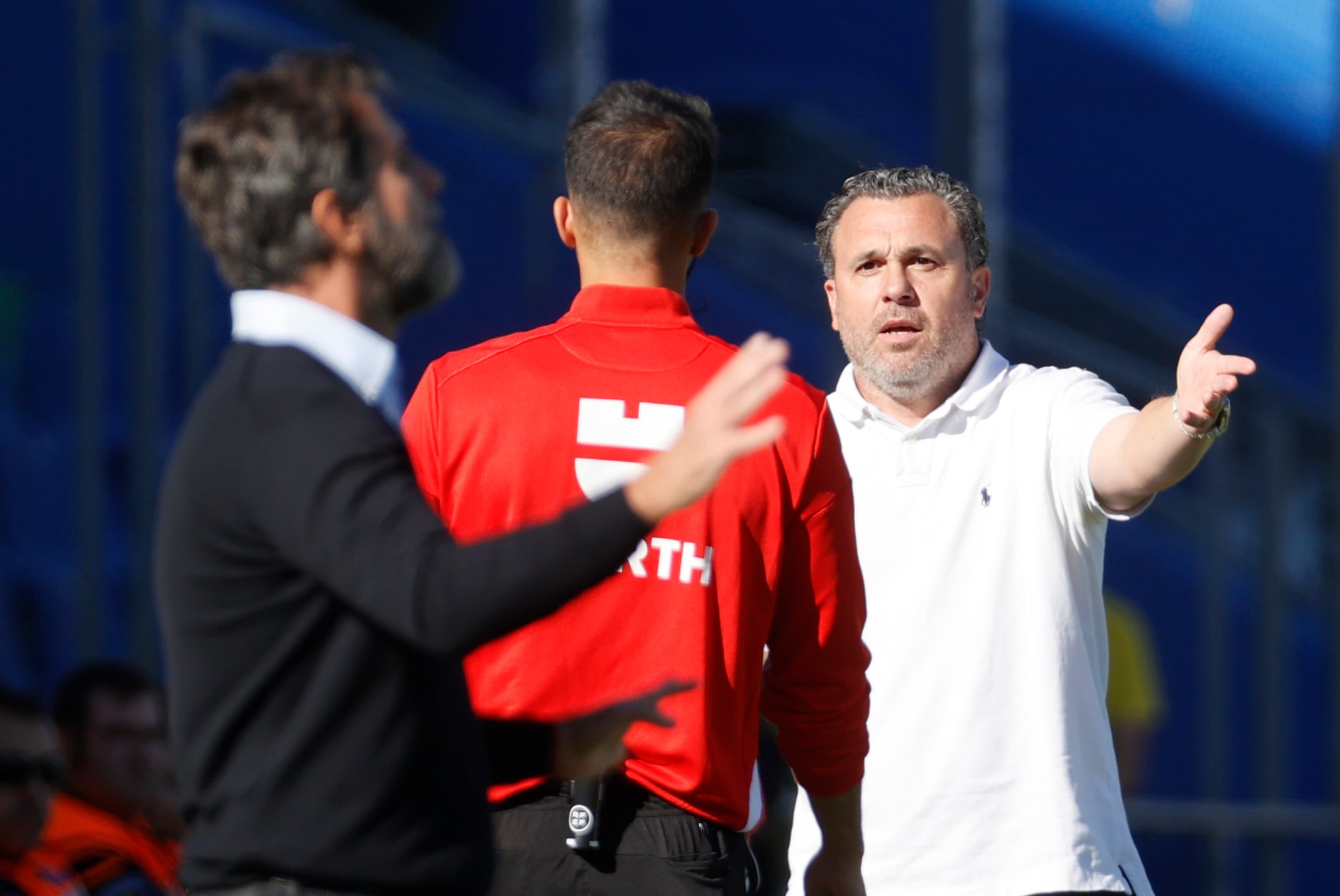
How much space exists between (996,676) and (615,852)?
2.16ft

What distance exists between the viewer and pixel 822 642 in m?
2.24

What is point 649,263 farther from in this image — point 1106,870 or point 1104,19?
point 1104,19

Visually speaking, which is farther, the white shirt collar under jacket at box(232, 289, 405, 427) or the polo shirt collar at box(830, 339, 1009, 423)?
the polo shirt collar at box(830, 339, 1009, 423)

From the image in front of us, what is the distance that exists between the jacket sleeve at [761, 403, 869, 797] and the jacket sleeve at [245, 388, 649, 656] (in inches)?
31.4

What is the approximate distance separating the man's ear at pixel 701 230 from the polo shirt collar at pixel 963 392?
55cm

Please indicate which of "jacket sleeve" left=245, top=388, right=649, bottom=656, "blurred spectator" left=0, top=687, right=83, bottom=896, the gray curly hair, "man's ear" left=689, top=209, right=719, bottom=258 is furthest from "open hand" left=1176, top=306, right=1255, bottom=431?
"blurred spectator" left=0, top=687, right=83, bottom=896

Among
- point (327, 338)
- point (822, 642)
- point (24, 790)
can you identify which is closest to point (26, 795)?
point (24, 790)

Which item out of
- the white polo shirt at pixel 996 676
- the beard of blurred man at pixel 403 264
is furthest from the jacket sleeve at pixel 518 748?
the white polo shirt at pixel 996 676

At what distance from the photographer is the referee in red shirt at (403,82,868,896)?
82.4 inches

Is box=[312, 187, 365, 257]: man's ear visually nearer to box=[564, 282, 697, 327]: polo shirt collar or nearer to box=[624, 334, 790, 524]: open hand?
box=[624, 334, 790, 524]: open hand

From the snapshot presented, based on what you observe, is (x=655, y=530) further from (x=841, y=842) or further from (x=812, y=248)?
(x=812, y=248)

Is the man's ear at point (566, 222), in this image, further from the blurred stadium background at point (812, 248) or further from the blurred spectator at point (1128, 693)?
the blurred spectator at point (1128, 693)

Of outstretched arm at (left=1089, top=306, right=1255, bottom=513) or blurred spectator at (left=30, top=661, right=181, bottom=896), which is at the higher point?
outstretched arm at (left=1089, top=306, right=1255, bottom=513)

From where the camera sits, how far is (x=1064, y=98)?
9352 millimetres
